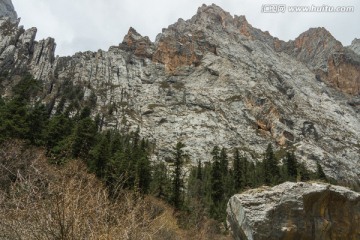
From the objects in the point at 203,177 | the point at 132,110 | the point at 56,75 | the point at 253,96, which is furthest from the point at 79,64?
the point at 203,177

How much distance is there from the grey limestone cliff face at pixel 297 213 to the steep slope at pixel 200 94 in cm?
8358

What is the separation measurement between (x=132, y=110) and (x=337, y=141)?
238ft

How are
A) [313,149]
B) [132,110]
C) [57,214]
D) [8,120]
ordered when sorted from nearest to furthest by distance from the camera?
[57,214] → [8,120] → [313,149] → [132,110]

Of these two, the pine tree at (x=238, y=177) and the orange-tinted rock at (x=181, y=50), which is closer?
the pine tree at (x=238, y=177)

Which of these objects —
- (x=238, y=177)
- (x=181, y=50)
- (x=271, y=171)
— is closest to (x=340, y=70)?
(x=181, y=50)

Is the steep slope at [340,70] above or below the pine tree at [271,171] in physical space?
above

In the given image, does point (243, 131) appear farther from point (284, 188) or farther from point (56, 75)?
point (284, 188)

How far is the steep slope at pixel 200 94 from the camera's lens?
109000 millimetres

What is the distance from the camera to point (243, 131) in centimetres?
11288

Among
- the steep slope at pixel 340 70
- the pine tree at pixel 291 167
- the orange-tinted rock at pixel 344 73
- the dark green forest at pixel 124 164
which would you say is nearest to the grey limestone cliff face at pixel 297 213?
the dark green forest at pixel 124 164

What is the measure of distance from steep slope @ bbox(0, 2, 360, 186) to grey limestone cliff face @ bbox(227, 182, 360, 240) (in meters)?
83.6

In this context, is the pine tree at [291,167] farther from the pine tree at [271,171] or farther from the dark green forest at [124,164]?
the pine tree at [271,171]

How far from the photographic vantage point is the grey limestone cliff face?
1327 cm

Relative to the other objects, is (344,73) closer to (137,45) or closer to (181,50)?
(181,50)
